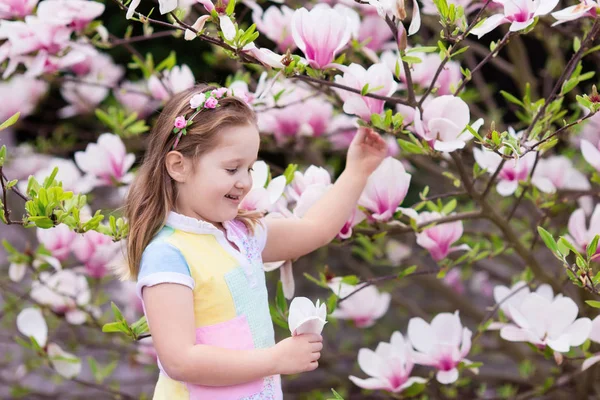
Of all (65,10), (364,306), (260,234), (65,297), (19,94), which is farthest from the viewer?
(19,94)

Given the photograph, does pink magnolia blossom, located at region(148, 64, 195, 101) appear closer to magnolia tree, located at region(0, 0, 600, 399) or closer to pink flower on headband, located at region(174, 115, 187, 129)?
magnolia tree, located at region(0, 0, 600, 399)

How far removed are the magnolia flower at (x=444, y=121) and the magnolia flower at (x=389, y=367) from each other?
0.44 metres

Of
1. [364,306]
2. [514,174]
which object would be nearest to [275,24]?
[514,174]

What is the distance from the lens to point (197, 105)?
1.23 meters

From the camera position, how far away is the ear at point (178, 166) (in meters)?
1.23

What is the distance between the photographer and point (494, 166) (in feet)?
4.66

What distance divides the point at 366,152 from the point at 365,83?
0.21 m

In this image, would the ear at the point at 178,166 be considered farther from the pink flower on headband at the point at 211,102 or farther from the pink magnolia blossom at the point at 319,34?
the pink magnolia blossom at the point at 319,34

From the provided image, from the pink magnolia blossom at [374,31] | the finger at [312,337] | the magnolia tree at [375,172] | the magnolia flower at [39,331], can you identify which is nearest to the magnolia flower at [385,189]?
the magnolia tree at [375,172]

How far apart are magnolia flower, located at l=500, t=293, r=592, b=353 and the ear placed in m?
0.60

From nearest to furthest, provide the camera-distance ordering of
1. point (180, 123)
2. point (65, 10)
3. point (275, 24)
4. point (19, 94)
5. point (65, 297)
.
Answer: point (180, 123), point (65, 10), point (275, 24), point (65, 297), point (19, 94)

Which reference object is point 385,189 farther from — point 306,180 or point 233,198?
point 233,198

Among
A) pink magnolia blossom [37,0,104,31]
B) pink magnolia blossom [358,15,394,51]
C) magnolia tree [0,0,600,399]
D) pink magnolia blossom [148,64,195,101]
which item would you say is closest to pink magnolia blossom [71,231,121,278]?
magnolia tree [0,0,600,399]

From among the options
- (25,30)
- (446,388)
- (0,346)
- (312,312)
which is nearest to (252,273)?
(312,312)
